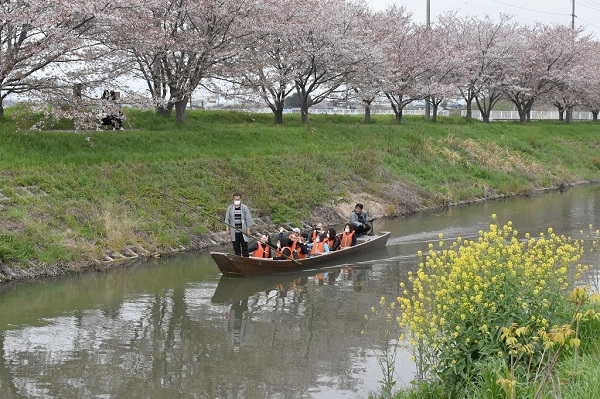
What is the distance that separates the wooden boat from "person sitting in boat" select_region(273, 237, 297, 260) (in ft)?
0.96

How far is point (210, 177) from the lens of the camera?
24.5 metres

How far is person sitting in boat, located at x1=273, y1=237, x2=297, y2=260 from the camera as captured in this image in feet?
59.9

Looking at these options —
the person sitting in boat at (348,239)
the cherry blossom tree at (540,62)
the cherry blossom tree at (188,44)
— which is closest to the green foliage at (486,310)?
the person sitting in boat at (348,239)

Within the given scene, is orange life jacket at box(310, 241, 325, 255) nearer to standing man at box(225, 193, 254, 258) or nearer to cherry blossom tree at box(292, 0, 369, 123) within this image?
standing man at box(225, 193, 254, 258)

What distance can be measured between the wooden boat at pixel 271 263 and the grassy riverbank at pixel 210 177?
3204mm

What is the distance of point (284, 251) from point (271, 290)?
A: 6.39ft

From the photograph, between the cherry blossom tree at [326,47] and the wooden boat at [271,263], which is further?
the cherry blossom tree at [326,47]

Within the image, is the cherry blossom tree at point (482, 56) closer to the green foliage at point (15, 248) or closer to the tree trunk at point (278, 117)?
the tree trunk at point (278, 117)

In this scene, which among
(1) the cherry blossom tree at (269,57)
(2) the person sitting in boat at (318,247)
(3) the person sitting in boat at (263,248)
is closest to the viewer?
(3) the person sitting in boat at (263,248)

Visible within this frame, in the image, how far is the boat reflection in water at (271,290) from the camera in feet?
48.2

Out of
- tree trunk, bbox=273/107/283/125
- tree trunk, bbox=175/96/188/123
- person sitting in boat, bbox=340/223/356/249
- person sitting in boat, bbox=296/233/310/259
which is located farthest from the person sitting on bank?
tree trunk, bbox=273/107/283/125

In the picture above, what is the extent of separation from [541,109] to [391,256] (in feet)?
205

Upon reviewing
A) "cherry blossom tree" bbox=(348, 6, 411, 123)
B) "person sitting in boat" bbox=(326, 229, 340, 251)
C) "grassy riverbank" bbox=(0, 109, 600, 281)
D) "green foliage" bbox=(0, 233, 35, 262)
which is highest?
"cherry blossom tree" bbox=(348, 6, 411, 123)

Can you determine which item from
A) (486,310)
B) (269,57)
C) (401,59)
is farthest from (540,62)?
(486,310)
